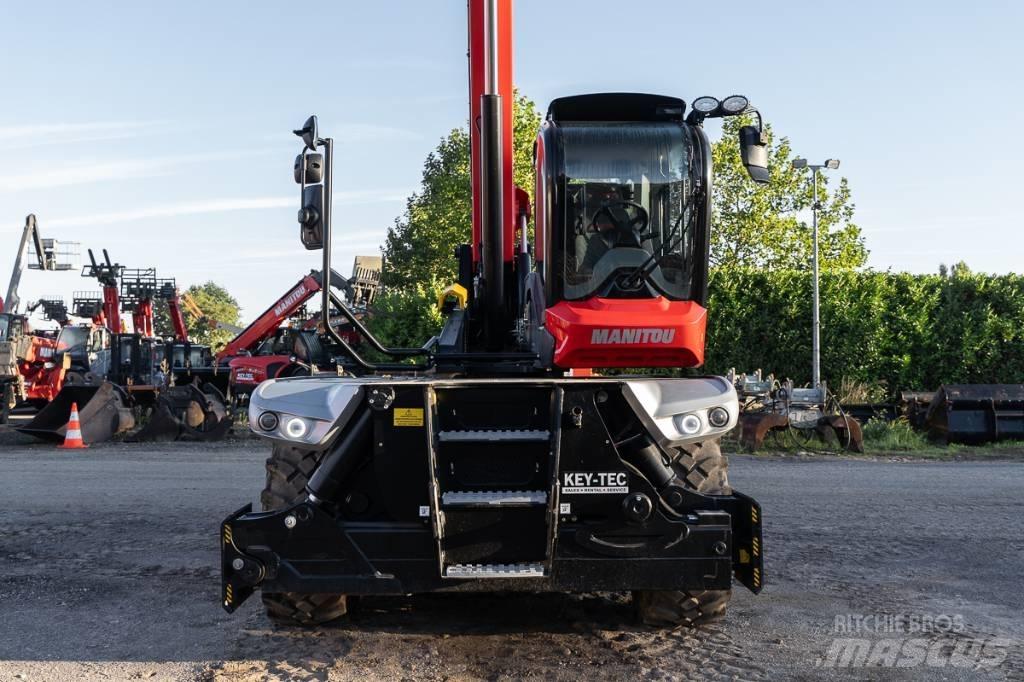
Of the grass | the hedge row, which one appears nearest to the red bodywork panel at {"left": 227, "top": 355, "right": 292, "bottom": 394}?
the hedge row

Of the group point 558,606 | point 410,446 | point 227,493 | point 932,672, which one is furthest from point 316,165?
point 227,493

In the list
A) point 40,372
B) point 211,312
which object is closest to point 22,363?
point 40,372

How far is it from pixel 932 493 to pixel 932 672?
258 inches

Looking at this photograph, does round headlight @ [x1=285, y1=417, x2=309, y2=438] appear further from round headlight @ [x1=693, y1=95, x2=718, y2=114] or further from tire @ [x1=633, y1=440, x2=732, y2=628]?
round headlight @ [x1=693, y1=95, x2=718, y2=114]

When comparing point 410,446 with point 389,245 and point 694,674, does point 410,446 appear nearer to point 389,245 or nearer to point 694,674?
point 694,674

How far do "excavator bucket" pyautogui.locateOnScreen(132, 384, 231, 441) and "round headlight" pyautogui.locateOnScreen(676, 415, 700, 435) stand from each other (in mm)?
13867

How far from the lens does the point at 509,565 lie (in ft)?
15.2

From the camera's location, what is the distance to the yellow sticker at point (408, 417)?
464cm

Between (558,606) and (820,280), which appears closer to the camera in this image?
(558,606)

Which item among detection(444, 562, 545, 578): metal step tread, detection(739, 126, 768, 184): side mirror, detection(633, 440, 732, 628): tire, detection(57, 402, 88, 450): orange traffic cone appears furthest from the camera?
detection(57, 402, 88, 450): orange traffic cone

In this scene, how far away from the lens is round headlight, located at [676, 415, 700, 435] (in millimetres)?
4852

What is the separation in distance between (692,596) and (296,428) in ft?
7.31

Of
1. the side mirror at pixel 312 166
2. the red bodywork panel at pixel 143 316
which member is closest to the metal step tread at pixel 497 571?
the side mirror at pixel 312 166

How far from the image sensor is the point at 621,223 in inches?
254
